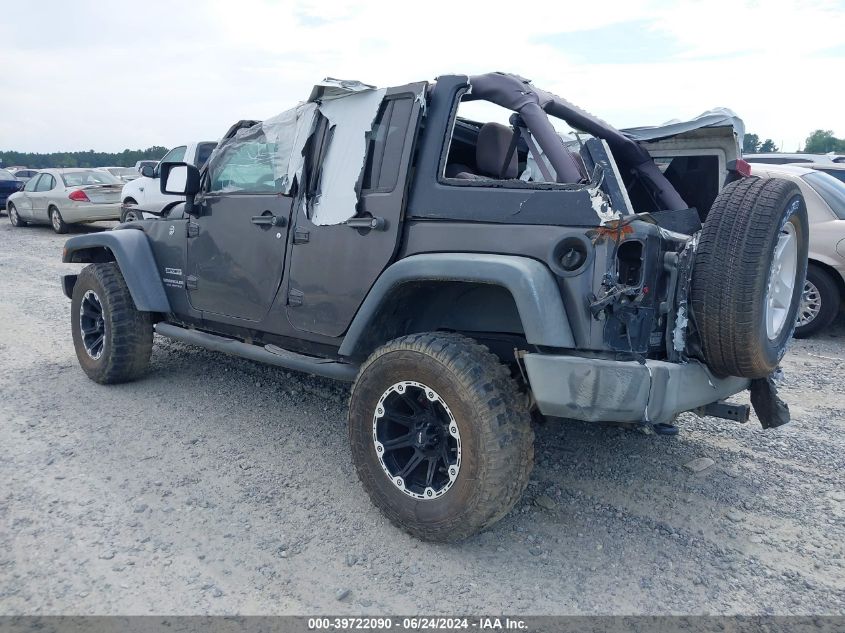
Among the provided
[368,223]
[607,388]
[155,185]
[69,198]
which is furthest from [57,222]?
[607,388]

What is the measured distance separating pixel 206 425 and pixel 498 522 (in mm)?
2130

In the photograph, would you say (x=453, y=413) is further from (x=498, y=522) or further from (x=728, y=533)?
(x=728, y=533)

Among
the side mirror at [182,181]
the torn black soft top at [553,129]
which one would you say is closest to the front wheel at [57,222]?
the side mirror at [182,181]

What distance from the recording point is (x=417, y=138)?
3.47 m

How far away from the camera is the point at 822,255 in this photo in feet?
22.3

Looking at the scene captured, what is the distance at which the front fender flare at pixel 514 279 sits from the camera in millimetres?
2807

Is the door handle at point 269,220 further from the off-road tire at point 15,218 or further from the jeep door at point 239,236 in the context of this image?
the off-road tire at point 15,218

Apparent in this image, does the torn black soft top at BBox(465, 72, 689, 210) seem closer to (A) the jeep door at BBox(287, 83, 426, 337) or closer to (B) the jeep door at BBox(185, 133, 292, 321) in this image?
(A) the jeep door at BBox(287, 83, 426, 337)

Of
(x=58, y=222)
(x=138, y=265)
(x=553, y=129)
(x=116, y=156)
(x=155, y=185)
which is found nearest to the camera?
(x=553, y=129)

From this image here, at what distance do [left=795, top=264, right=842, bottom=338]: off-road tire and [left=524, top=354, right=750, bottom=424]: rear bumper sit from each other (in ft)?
15.8

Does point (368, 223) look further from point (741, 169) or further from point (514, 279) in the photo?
point (741, 169)

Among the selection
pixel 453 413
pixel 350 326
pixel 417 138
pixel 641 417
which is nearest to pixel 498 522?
pixel 453 413

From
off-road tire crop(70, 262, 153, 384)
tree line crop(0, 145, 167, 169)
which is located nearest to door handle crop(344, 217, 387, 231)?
off-road tire crop(70, 262, 153, 384)

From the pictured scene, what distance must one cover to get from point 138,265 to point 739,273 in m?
3.91
